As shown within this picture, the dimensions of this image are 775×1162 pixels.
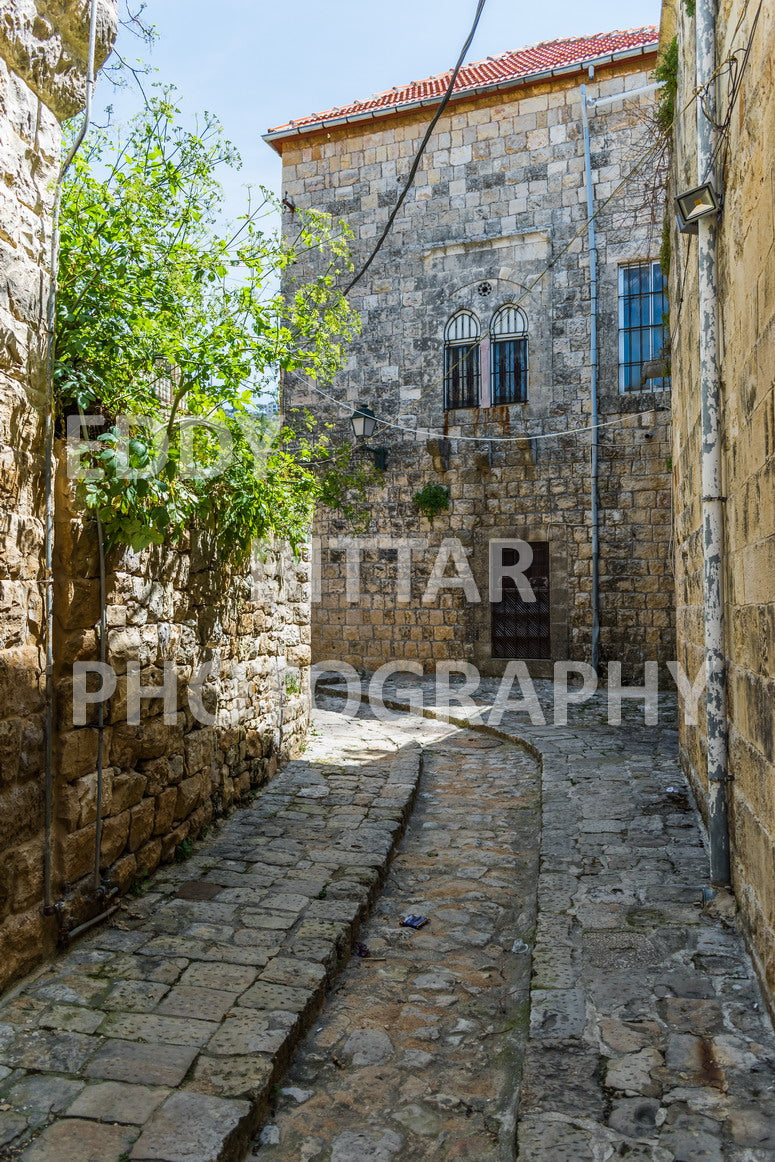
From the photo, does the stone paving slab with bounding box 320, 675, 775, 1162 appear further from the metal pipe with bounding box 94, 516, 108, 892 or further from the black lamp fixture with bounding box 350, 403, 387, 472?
the black lamp fixture with bounding box 350, 403, 387, 472

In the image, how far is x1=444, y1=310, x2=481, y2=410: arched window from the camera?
12.0 m

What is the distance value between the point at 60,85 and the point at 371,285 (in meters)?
9.67

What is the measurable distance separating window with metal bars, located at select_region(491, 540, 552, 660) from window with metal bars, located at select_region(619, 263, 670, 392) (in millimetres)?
2534

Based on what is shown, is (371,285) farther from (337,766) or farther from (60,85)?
(60,85)

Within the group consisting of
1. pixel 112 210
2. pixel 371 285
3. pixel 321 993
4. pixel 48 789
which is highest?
pixel 371 285

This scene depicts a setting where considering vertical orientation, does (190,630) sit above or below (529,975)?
above

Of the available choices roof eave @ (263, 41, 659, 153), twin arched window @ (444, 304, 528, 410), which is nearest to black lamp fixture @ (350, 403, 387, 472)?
twin arched window @ (444, 304, 528, 410)

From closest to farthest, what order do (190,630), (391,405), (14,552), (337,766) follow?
(14,552) < (190,630) < (337,766) < (391,405)

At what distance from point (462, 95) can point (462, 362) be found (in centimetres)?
366

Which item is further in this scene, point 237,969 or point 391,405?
point 391,405

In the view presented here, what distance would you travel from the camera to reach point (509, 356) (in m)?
11.8

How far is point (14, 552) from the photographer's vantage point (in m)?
2.98

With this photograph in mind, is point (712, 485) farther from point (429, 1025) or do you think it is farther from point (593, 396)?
point (593, 396)

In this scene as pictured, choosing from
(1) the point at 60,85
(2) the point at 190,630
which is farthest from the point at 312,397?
(1) the point at 60,85
